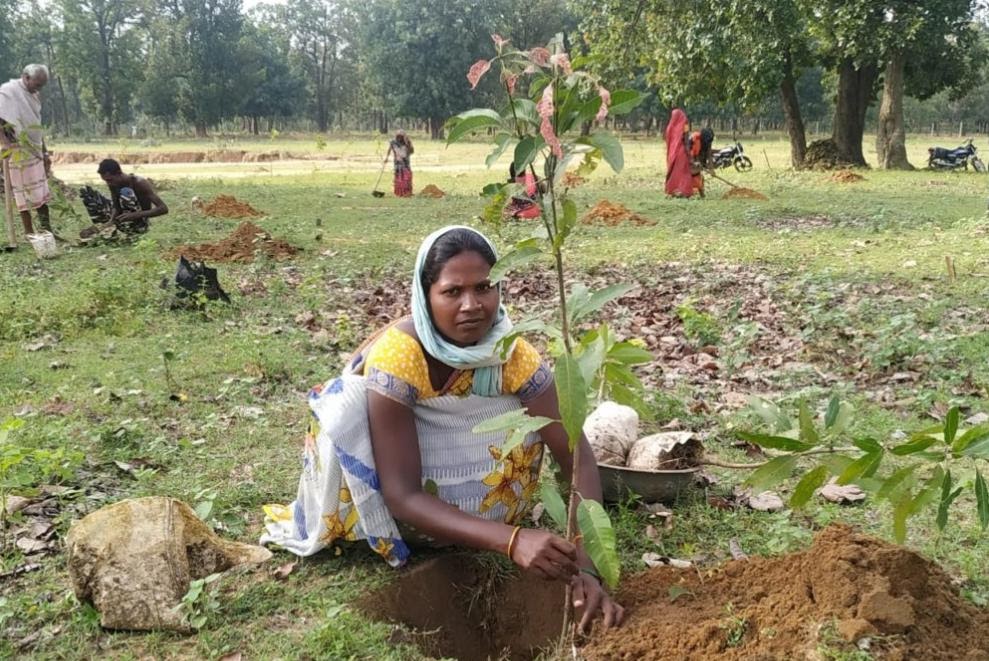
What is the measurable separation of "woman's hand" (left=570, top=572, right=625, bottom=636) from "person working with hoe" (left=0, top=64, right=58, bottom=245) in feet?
26.1

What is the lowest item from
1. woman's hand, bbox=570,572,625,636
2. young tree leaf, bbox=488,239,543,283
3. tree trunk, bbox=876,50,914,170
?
woman's hand, bbox=570,572,625,636

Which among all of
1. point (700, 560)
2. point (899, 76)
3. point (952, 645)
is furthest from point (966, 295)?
point (899, 76)

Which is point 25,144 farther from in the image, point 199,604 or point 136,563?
point 199,604

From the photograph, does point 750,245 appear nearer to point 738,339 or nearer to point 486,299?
point 738,339

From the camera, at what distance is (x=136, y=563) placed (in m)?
2.48

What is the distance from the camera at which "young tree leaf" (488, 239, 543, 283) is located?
68.6 inches

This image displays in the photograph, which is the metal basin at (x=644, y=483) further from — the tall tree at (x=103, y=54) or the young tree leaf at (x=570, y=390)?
the tall tree at (x=103, y=54)

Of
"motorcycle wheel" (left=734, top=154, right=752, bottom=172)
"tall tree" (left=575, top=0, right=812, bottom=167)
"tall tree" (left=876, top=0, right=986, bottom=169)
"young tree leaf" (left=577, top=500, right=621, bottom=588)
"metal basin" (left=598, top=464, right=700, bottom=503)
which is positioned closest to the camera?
"young tree leaf" (left=577, top=500, right=621, bottom=588)

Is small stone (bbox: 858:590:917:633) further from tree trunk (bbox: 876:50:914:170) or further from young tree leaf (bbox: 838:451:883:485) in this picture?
tree trunk (bbox: 876:50:914:170)

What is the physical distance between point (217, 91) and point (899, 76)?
46.7m

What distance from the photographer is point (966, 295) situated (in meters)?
6.18

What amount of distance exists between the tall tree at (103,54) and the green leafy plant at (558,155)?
61284mm

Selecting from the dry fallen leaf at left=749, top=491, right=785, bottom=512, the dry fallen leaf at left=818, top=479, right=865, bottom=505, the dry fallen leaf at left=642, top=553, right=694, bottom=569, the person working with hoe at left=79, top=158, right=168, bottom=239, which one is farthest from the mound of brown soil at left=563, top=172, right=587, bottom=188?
the person working with hoe at left=79, top=158, right=168, bottom=239

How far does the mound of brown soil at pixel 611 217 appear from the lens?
37.6 feet
